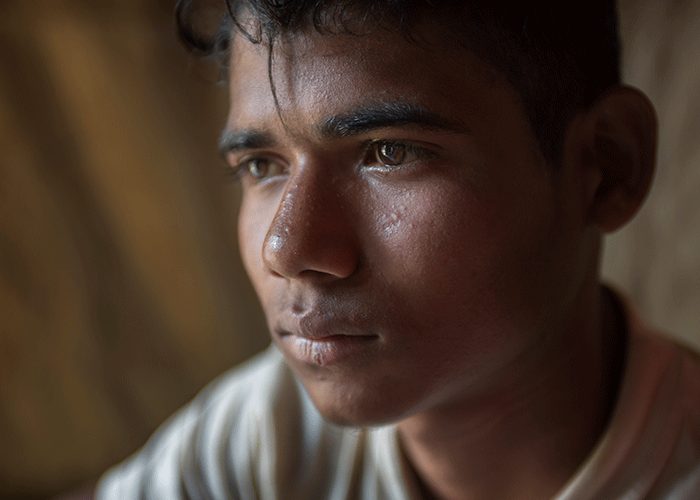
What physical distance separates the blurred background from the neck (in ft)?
→ 1.46

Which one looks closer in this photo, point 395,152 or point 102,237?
point 395,152

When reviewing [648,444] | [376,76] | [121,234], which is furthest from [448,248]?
[121,234]

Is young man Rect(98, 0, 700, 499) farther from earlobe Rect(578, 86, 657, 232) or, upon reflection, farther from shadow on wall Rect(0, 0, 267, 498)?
shadow on wall Rect(0, 0, 267, 498)

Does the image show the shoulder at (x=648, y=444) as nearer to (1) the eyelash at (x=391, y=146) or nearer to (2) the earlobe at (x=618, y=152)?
(2) the earlobe at (x=618, y=152)

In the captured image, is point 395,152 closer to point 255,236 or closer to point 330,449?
point 255,236

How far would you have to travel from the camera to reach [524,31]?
0.56 m

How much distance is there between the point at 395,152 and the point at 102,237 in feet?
2.32

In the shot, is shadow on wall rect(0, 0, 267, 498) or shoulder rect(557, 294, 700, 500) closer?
shoulder rect(557, 294, 700, 500)

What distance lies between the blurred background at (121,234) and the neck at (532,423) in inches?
17.6

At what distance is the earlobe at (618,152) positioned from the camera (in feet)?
2.01

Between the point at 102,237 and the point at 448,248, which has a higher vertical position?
the point at 102,237

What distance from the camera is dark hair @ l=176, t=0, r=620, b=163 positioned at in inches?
21.0

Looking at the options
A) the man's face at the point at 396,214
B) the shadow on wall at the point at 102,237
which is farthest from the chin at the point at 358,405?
the shadow on wall at the point at 102,237

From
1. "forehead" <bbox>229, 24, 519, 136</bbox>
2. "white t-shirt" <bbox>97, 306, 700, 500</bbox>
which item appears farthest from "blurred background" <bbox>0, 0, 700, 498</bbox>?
"forehead" <bbox>229, 24, 519, 136</bbox>
